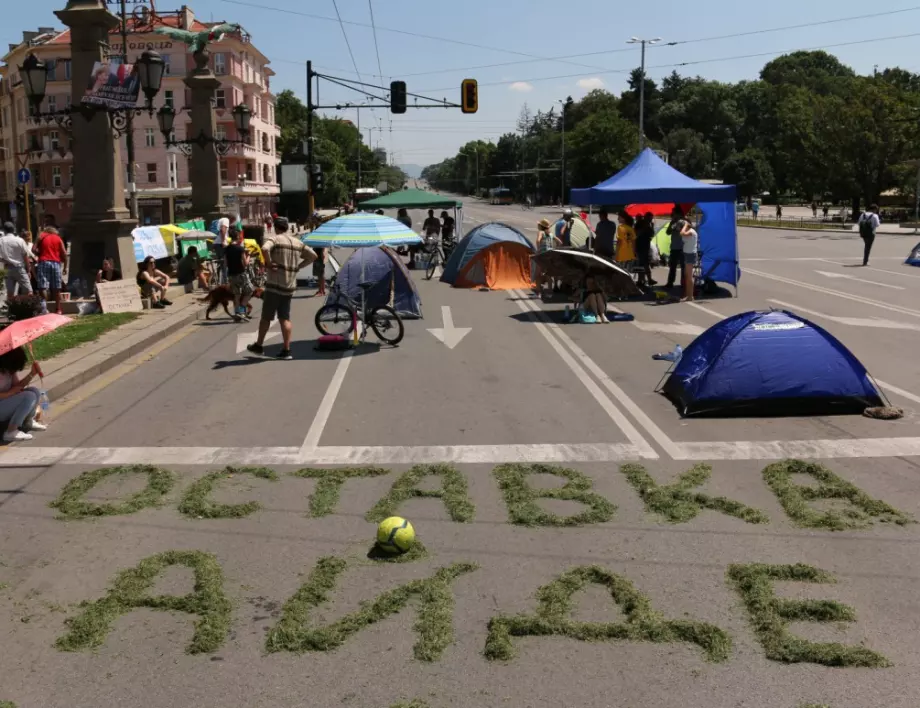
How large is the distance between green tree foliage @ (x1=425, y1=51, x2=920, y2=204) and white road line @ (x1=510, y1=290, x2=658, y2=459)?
47.7 metres

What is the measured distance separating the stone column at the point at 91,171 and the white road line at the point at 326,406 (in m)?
7.69

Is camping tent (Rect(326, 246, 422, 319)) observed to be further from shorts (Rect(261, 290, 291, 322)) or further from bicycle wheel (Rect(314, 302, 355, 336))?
shorts (Rect(261, 290, 291, 322))

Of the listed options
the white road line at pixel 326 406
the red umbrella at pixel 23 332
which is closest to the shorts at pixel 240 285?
the white road line at pixel 326 406

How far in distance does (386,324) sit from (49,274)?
271 inches

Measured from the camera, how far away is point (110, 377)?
11.5 meters

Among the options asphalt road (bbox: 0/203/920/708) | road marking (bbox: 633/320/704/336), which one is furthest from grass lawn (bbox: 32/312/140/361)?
road marking (bbox: 633/320/704/336)

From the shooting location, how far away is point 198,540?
5.88 m

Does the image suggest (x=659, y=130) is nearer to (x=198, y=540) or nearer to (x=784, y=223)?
(x=784, y=223)

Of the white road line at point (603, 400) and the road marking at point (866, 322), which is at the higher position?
the road marking at point (866, 322)

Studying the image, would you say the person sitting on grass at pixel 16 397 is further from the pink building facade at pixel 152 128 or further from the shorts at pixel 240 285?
the pink building facade at pixel 152 128

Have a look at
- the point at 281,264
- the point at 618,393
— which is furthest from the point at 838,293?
the point at 281,264

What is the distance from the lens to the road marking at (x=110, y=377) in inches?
390

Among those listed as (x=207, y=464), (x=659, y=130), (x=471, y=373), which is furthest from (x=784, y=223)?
(x=659, y=130)

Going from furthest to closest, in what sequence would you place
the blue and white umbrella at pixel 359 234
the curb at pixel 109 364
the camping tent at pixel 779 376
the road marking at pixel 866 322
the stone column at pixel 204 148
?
the stone column at pixel 204 148, the road marking at pixel 866 322, the blue and white umbrella at pixel 359 234, the curb at pixel 109 364, the camping tent at pixel 779 376
